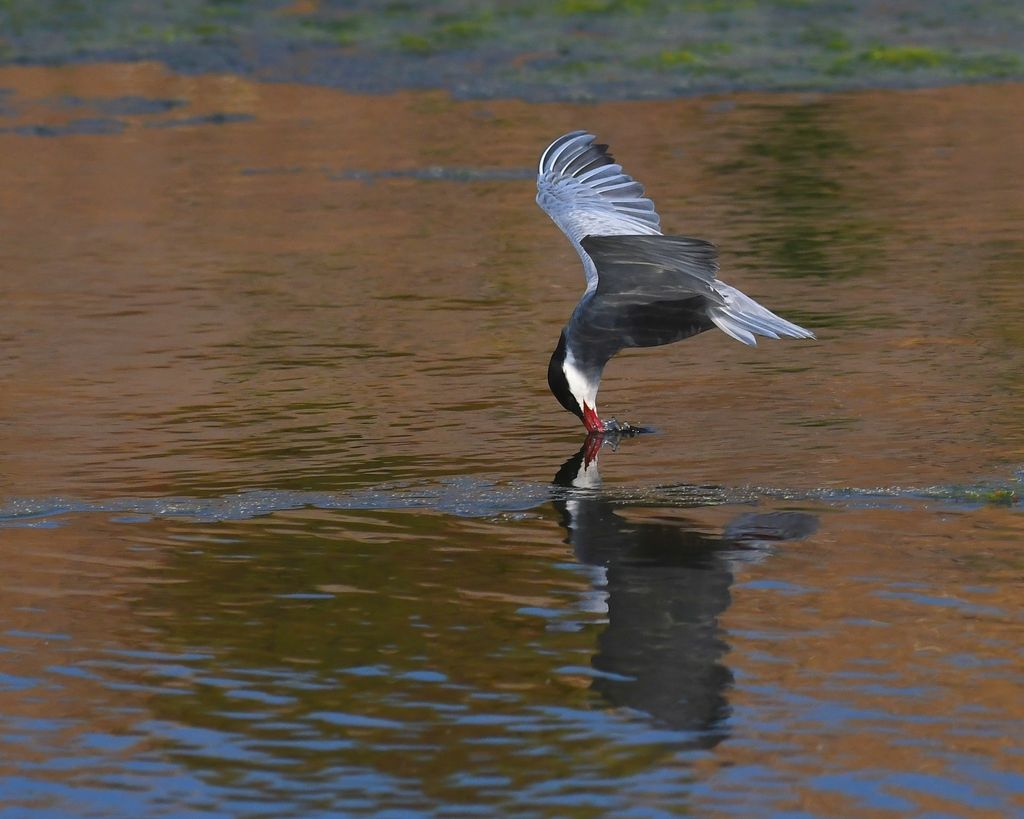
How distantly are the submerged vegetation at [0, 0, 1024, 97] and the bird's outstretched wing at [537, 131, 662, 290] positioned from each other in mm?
9729

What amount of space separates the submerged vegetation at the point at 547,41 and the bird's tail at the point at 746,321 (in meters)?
11.3

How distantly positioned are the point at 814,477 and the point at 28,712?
10.0 feet

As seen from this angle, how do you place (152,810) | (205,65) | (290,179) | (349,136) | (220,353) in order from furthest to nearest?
1. (205,65)
2. (349,136)
3. (290,179)
4. (220,353)
5. (152,810)

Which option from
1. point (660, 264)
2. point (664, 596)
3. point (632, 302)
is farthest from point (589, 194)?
point (664, 596)

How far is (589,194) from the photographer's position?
896 cm

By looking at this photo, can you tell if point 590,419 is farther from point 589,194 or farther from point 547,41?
point 547,41

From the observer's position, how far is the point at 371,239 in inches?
522

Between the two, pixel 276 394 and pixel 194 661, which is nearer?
pixel 194 661

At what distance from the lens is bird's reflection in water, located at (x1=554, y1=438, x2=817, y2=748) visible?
17.7 ft

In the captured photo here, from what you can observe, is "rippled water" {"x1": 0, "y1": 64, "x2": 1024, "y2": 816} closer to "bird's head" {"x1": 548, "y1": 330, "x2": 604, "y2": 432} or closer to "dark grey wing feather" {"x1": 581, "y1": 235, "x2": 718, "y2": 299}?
"bird's head" {"x1": 548, "y1": 330, "x2": 604, "y2": 432}

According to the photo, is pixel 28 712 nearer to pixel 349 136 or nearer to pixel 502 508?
pixel 502 508

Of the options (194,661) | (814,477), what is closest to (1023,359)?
(814,477)

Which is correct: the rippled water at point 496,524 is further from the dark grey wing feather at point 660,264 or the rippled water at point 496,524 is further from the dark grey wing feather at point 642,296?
the dark grey wing feather at point 660,264

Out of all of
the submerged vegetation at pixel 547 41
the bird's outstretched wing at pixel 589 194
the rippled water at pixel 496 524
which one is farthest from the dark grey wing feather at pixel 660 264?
the submerged vegetation at pixel 547 41
